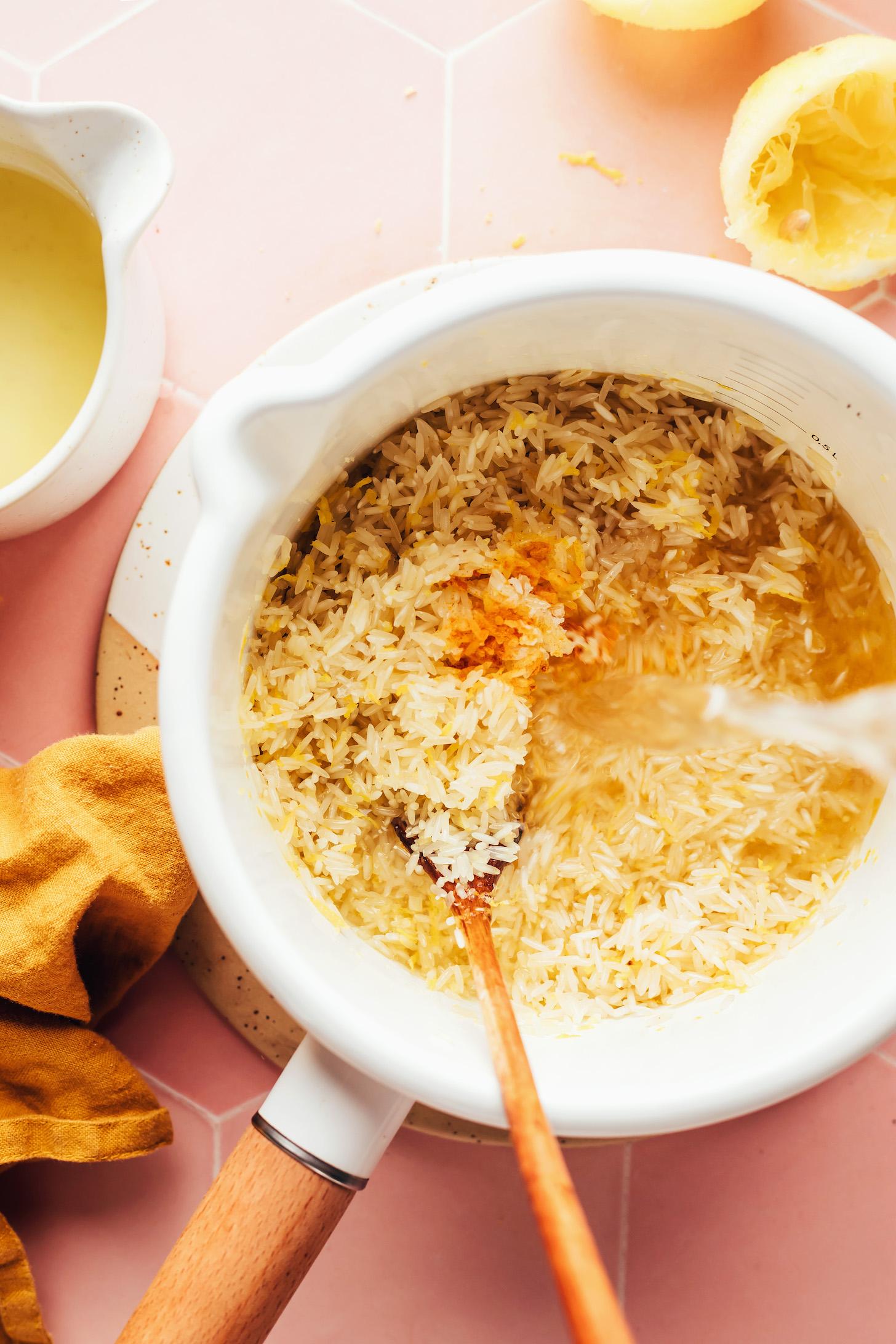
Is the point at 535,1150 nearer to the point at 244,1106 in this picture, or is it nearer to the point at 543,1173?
the point at 543,1173

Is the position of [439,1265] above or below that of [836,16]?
below

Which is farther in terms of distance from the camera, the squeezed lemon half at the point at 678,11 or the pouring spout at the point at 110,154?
the squeezed lemon half at the point at 678,11

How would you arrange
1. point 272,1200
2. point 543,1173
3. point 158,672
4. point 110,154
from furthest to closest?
point 158,672
point 110,154
point 272,1200
point 543,1173

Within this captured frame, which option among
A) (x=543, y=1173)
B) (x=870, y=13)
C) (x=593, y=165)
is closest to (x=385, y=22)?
(x=593, y=165)

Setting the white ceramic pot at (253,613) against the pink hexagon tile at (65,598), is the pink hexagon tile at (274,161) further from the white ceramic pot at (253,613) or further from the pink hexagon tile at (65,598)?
the white ceramic pot at (253,613)

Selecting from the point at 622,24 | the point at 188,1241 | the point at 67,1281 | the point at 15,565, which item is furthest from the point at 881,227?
the point at 67,1281

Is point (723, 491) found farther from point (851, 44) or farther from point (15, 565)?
point (15, 565)

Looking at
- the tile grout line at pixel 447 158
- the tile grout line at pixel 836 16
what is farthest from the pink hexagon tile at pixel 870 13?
the tile grout line at pixel 447 158

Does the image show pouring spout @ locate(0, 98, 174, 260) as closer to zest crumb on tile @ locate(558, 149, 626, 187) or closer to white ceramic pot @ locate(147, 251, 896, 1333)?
white ceramic pot @ locate(147, 251, 896, 1333)
